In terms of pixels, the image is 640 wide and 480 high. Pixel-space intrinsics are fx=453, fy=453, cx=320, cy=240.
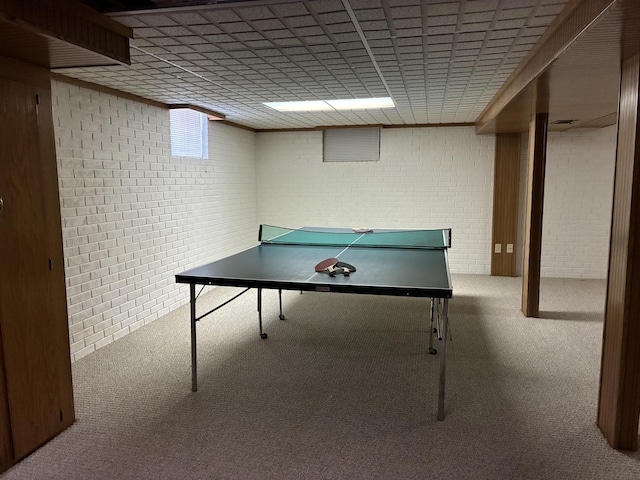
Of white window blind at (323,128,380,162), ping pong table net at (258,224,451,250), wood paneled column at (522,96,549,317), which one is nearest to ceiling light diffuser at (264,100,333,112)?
ping pong table net at (258,224,451,250)

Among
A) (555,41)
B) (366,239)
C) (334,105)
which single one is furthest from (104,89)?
(555,41)

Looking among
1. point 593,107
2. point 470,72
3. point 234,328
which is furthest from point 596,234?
point 234,328

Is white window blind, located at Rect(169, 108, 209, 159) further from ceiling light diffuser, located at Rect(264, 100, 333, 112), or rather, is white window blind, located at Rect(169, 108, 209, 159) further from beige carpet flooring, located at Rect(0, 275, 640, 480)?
beige carpet flooring, located at Rect(0, 275, 640, 480)

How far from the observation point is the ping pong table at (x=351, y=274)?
2.74 metres

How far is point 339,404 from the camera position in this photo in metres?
3.00

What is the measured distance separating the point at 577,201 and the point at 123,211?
242 inches

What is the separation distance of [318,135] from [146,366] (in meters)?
4.76

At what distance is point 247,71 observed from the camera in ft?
11.5

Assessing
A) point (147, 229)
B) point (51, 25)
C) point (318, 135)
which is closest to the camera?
point (51, 25)

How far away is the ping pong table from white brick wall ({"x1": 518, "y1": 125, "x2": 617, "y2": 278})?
2.75 meters

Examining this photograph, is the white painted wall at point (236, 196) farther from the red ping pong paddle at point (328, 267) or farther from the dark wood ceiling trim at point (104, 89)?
the red ping pong paddle at point (328, 267)

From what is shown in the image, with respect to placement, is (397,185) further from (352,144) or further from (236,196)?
(236,196)

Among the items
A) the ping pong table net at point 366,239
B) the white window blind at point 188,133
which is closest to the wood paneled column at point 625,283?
the ping pong table net at point 366,239

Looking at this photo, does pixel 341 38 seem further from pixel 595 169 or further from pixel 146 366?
pixel 595 169
